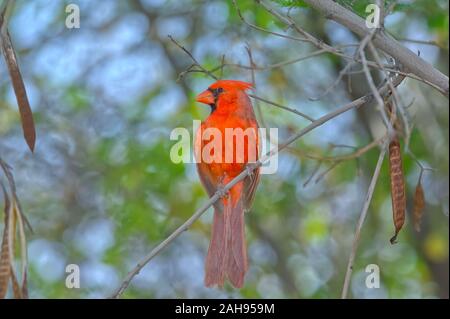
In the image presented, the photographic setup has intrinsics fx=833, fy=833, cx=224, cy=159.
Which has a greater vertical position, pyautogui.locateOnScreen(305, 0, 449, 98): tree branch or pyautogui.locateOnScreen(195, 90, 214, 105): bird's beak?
pyautogui.locateOnScreen(195, 90, 214, 105): bird's beak

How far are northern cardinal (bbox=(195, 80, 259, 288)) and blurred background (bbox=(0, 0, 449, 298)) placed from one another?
1.73 m

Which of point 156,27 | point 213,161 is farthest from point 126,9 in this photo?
point 213,161

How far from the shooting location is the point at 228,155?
2365mm

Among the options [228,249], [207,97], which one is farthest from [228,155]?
[228,249]

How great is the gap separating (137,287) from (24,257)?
2378 mm

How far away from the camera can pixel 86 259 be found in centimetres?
449

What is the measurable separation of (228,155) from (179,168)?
6.05 feet

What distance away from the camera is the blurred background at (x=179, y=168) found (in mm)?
4297

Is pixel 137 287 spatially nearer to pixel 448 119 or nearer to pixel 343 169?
pixel 343 169

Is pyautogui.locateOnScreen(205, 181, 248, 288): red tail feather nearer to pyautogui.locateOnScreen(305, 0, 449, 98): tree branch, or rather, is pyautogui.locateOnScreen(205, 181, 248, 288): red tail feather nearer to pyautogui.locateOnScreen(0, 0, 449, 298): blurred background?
pyautogui.locateOnScreen(305, 0, 449, 98): tree branch

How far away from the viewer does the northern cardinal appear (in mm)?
2180

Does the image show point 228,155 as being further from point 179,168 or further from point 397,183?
point 179,168

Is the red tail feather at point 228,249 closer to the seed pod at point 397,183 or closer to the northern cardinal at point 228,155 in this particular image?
the northern cardinal at point 228,155

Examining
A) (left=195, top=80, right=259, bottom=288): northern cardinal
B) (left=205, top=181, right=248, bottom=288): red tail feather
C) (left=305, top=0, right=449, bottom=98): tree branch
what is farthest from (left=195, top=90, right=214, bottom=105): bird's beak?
(left=305, top=0, right=449, bottom=98): tree branch
